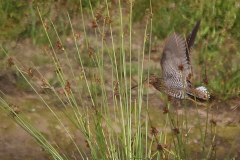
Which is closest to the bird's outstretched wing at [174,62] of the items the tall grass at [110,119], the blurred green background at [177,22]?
the tall grass at [110,119]

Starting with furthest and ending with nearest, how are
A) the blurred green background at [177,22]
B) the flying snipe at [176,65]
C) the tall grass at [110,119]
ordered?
the blurred green background at [177,22] < the flying snipe at [176,65] < the tall grass at [110,119]

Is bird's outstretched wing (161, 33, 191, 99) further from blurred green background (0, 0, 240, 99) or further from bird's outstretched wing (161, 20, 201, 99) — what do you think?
blurred green background (0, 0, 240, 99)

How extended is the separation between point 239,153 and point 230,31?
5.91ft

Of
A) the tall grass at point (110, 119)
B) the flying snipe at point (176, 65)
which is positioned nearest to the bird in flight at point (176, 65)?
the flying snipe at point (176, 65)

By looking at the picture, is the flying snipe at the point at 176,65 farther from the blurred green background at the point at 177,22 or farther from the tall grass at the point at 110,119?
the blurred green background at the point at 177,22

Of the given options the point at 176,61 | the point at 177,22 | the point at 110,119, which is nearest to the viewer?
the point at 110,119

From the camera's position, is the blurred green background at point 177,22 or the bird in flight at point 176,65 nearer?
the bird in flight at point 176,65

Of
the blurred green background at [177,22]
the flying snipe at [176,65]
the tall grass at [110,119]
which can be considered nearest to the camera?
the tall grass at [110,119]

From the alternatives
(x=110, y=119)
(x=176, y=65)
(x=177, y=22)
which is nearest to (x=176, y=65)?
(x=176, y=65)

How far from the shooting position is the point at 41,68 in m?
3.99

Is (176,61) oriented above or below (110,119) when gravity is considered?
above

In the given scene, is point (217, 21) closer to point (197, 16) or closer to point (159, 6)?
point (197, 16)

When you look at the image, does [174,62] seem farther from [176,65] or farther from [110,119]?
[110,119]

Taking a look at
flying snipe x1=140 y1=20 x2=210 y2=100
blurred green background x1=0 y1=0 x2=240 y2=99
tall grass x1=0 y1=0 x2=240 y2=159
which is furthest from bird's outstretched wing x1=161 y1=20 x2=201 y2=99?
blurred green background x1=0 y1=0 x2=240 y2=99
